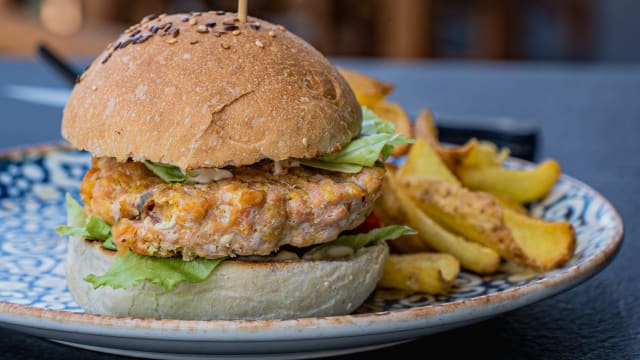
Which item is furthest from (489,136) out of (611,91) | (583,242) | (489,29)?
(489,29)

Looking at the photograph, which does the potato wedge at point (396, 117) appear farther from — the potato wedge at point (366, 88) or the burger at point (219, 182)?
the burger at point (219, 182)

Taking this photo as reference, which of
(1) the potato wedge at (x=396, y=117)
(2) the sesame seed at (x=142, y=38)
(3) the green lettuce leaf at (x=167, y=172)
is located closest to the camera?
(3) the green lettuce leaf at (x=167, y=172)

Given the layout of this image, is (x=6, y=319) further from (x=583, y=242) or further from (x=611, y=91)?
(x=611, y=91)

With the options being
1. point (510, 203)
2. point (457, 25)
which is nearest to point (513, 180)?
point (510, 203)

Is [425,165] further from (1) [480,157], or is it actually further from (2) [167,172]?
(2) [167,172]

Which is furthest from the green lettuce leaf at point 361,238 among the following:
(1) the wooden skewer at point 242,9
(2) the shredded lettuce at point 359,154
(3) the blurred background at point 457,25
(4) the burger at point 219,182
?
(3) the blurred background at point 457,25

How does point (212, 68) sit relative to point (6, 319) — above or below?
above
